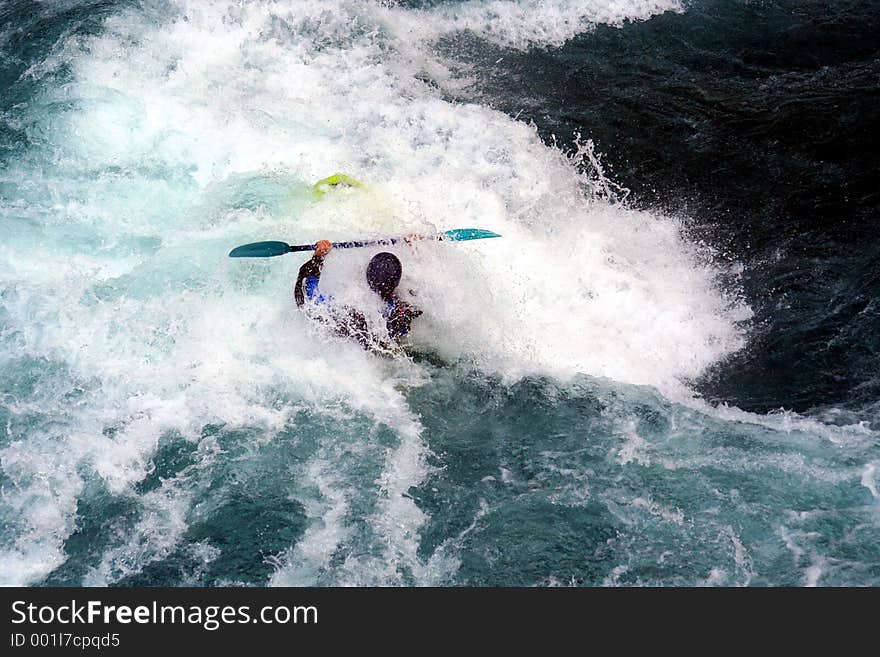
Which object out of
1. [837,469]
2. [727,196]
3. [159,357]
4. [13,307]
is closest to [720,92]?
[727,196]

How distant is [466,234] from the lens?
30.3ft

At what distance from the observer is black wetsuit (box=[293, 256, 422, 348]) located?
8617 mm

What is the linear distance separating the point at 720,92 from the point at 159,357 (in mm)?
8654

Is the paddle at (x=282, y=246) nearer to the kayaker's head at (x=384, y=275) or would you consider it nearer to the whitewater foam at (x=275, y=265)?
the kayaker's head at (x=384, y=275)

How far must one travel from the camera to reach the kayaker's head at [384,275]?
8805 mm

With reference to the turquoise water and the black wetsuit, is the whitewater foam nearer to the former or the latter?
the turquoise water

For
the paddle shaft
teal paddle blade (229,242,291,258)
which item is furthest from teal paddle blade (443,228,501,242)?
teal paddle blade (229,242,291,258)

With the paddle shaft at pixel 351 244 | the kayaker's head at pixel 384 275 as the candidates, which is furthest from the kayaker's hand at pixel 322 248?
the kayaker's head at pixel 384 275

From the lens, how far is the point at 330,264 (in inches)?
368

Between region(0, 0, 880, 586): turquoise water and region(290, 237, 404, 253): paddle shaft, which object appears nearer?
region(0, 0, 880, 586): turquoise water

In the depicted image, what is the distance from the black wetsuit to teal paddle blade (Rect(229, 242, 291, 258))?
1.25ft

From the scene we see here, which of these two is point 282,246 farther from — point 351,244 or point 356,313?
point 356,313

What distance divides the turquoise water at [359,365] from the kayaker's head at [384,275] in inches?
10.5
